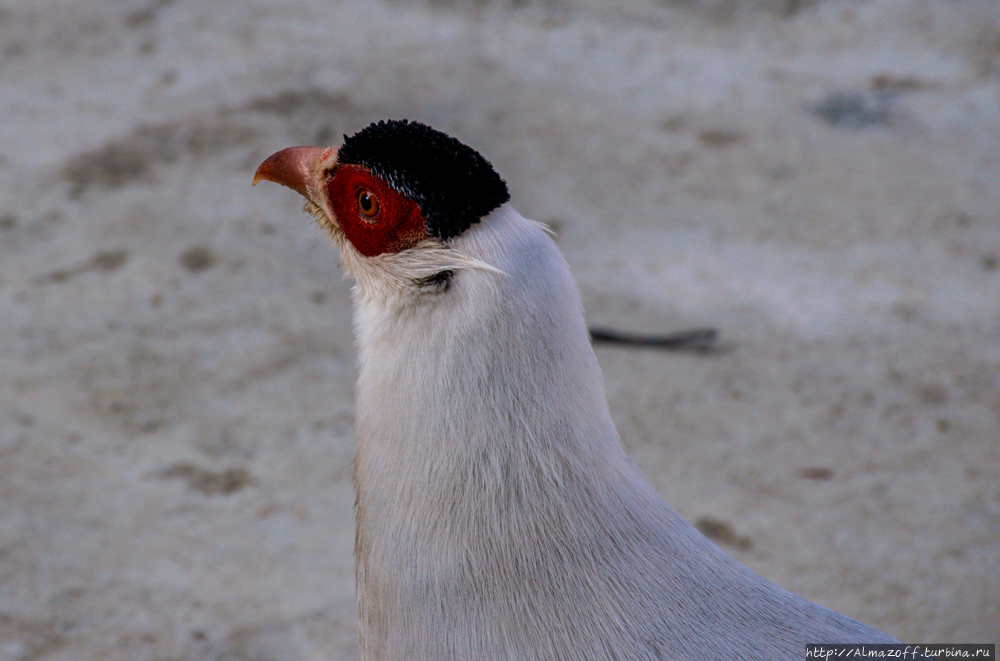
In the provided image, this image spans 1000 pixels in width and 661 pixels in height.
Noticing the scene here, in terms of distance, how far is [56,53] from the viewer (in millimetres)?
6117

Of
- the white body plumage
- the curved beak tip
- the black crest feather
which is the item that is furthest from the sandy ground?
the black crest feather

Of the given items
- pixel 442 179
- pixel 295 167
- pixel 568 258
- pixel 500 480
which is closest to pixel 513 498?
pixel 500 480

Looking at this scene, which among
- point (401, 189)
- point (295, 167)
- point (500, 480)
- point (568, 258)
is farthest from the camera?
point (568, 258)

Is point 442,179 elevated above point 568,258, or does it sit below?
above

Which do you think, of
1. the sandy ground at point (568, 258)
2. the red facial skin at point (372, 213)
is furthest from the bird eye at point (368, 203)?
the sandy ground at point (568, 258)

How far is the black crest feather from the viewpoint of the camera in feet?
5.46

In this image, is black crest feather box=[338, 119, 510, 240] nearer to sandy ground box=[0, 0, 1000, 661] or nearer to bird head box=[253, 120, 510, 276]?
bird head box=[253, 120, 510, 276]

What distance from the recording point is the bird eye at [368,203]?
5.88 feet

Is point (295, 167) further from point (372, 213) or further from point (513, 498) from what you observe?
point (513, 498)

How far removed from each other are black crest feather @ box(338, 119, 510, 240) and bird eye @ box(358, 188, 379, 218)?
0.24 ft

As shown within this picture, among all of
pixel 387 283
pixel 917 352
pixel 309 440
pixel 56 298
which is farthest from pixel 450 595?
pixel 56 298

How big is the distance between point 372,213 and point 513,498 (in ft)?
2.17

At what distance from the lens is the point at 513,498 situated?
1.60 meters

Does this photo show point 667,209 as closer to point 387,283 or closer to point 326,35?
point 326,35
